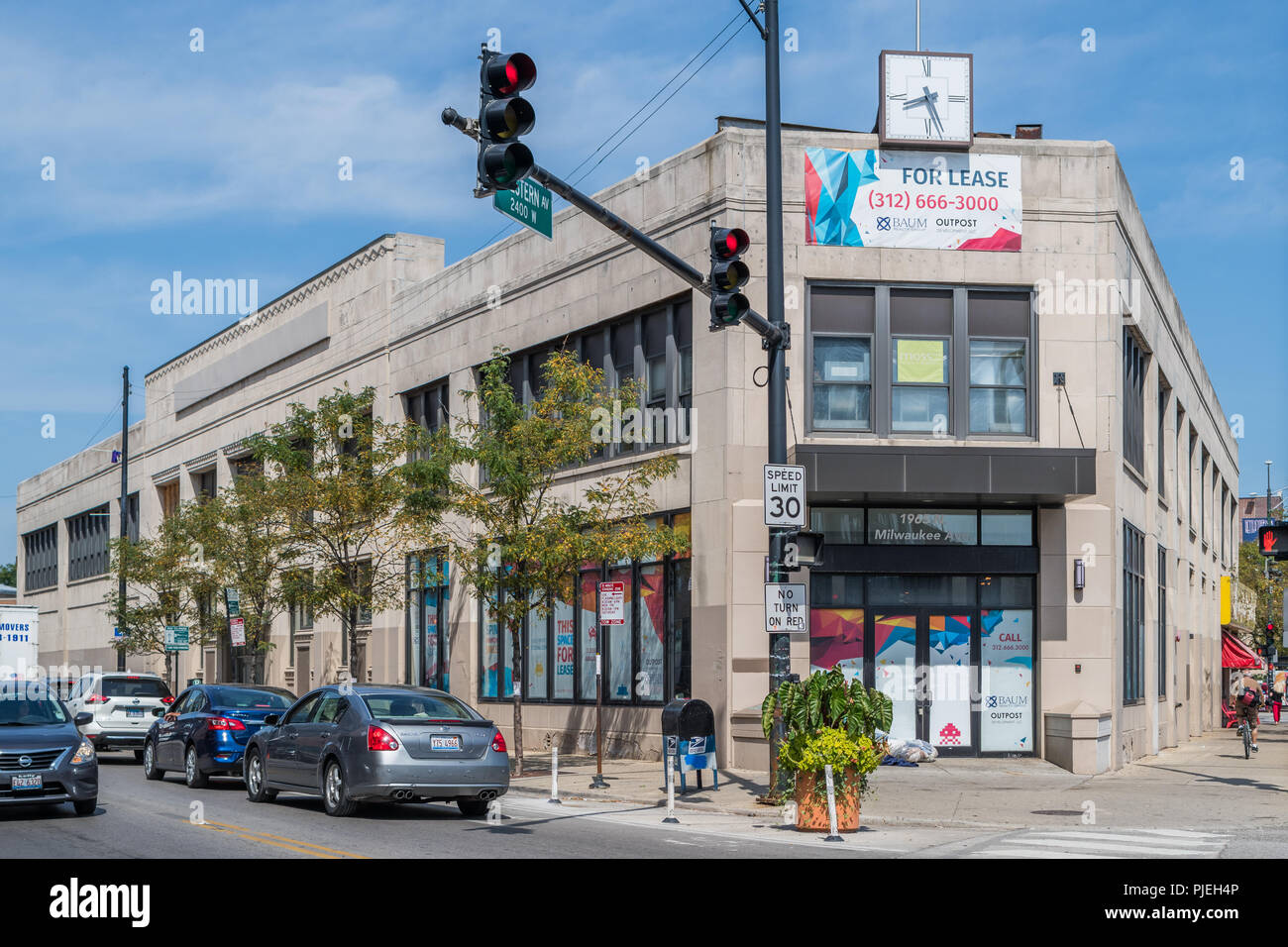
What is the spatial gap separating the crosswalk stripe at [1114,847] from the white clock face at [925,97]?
526 inches

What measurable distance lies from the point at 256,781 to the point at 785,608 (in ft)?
23.8

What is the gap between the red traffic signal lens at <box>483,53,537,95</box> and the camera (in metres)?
11.1

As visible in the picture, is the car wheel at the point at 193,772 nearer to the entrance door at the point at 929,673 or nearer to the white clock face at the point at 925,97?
the entrance door at the point at 929,673

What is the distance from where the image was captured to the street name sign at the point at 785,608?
1709 centimetres

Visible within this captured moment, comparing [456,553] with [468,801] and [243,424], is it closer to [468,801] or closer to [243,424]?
[468,801]

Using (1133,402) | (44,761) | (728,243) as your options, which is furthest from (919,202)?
(44,761)

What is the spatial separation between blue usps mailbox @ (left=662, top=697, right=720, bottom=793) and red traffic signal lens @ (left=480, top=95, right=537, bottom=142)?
9.44 meters

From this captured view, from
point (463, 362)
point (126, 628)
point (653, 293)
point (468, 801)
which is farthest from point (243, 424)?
point (468, 801)

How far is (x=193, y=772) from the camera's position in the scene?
69.7 ft

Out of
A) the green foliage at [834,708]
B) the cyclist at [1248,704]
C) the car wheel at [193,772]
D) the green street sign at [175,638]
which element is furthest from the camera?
the green street sign at [175,638]

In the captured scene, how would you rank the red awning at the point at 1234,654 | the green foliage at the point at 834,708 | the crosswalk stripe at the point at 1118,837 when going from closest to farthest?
the crosswalk stripe at the point at 1118,837
the green foliage at the point at 834,708
the red awning at the point at 1234,654

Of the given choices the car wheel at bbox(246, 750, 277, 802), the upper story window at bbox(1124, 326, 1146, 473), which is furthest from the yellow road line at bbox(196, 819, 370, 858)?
the upper story window at bbox(1124, 326, 1146, 473)

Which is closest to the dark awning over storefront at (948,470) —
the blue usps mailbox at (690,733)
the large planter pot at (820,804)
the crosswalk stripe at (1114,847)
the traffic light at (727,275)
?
the blue usps mailbox at (690,733)
